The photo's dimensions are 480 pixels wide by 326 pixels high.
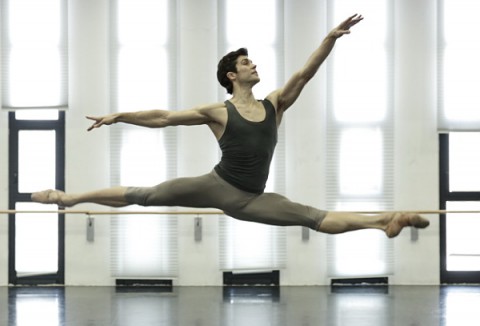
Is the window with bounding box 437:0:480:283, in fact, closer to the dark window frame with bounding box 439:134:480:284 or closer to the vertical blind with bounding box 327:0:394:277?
the dark window frame with bounding box 439:134:480:284

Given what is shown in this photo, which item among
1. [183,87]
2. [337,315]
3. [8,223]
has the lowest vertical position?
[337,315]

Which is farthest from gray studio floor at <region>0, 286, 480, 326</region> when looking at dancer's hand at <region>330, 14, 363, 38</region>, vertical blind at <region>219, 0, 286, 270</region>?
dancer's hand at <region>330, 14, 363, 38</region>

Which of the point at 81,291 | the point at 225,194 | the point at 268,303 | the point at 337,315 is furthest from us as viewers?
the point at 81,291

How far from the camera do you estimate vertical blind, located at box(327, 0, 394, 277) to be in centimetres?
841

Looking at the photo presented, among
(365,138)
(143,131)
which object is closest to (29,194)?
(143,131)

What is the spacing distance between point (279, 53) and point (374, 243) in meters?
2.24

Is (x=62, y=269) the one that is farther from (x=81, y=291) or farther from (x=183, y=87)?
(x=183, y=87)

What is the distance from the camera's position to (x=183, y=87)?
8.41m

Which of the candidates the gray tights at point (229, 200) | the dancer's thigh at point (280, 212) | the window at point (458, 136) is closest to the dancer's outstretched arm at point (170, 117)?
the gray tights at point (229, 200)

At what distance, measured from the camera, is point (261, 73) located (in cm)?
835

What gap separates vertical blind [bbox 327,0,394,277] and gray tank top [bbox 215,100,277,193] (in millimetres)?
4036

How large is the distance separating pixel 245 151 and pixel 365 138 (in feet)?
13.7

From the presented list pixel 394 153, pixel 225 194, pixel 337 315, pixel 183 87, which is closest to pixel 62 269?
pixel 183 87

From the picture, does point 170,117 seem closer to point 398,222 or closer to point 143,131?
point 398,222
